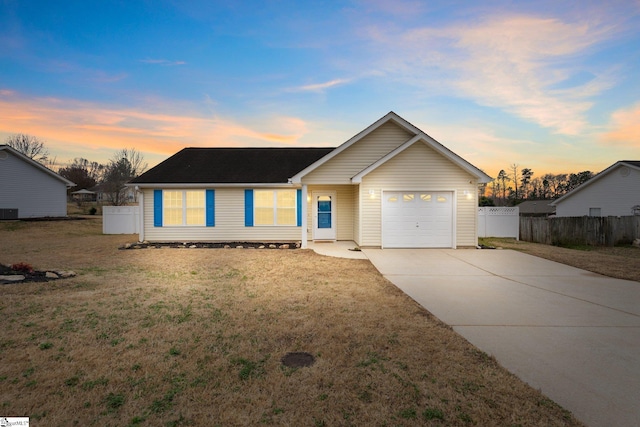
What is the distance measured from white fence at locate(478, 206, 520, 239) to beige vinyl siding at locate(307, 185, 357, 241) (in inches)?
317

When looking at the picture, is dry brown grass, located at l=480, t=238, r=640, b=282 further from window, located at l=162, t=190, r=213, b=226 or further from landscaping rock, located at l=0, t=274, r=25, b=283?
landscaping rock, located at l=0, t=274, r=25, b=283

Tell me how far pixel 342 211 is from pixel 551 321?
11.2 m

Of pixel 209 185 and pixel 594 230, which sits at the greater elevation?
pixel 209 185

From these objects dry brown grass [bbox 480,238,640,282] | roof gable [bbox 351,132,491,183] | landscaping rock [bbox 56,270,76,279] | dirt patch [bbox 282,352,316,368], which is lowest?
dry brown grass [bbox 480,238,640,282]

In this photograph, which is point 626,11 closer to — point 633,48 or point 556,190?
point 633,48

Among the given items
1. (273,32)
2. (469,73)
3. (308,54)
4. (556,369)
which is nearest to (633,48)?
(469,73)

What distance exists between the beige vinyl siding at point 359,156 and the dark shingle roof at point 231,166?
2.38 meters

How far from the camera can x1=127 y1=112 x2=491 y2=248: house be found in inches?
529

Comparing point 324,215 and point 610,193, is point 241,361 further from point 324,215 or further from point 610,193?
point 610,193

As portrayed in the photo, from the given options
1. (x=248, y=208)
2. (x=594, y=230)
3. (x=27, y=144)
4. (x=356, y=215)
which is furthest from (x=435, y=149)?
(x=27, y=144)

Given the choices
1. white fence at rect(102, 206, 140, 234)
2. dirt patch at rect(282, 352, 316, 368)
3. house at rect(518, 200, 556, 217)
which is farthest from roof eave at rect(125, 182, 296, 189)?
house at rect(518, 200, 556, 217)

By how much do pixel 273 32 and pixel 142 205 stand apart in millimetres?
10520

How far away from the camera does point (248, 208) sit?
15.7m

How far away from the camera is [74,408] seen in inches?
113
